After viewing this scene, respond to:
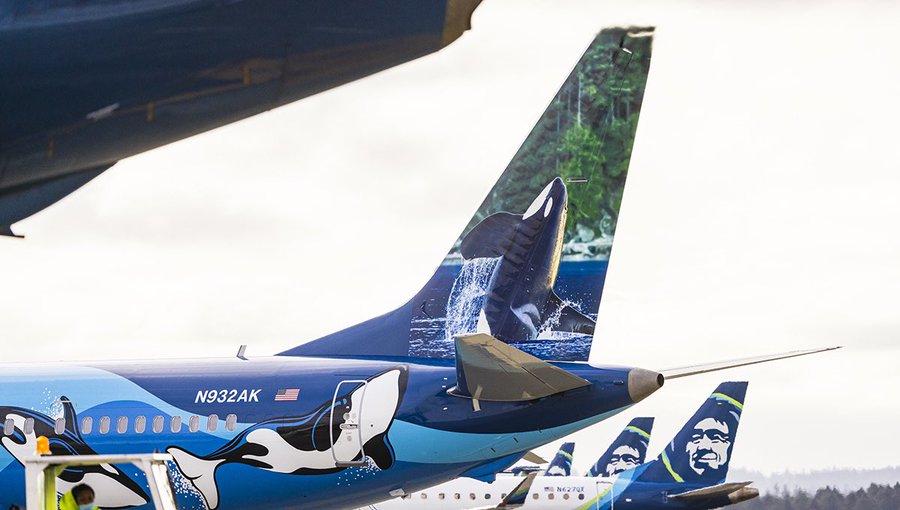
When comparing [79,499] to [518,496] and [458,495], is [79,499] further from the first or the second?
[458,495]

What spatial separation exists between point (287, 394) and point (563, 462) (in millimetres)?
25987

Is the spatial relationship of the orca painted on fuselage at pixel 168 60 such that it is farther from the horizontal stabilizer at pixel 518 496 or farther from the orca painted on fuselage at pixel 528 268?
the horizontal stabilizer at pixel 518 496

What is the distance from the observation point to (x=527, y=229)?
18.6 metres

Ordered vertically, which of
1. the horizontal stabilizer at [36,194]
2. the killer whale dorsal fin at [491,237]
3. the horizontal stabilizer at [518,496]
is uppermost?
the killer whale dorsal fin at [491,237]

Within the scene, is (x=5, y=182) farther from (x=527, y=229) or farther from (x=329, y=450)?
(x=527, y=229)

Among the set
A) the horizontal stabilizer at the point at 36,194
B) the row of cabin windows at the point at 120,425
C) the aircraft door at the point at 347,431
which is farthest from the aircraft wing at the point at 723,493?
the horizontal stabilizer at the point at 36,194

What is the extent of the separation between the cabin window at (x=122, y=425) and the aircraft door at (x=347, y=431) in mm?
3286

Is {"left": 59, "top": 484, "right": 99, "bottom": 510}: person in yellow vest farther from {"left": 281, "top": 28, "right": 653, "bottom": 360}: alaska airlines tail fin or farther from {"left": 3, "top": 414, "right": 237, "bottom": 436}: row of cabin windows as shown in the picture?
{"left": 281, "top": 28, "right": 653, "bottom": 360}: alaska airlines tail fin

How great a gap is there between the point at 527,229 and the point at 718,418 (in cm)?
1714

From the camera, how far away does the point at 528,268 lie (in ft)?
60.1

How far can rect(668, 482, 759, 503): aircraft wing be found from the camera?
31.5 meters

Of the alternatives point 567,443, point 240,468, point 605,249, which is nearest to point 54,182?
point 240,468

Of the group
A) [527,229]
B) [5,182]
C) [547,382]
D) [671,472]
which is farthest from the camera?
[671,472]

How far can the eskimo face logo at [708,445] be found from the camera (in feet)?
109
